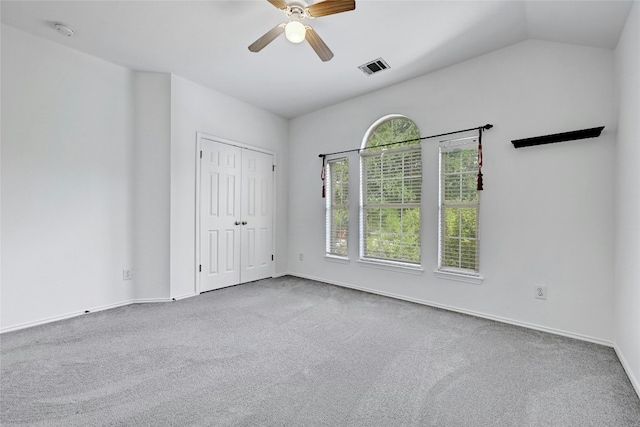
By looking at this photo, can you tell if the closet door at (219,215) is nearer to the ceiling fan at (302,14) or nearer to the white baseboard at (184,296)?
the white baseboard at (184,296)

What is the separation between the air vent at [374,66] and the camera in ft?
10.3

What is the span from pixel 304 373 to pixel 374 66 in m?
3.18

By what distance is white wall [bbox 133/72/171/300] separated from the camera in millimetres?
3469

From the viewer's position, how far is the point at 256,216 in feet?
14.9

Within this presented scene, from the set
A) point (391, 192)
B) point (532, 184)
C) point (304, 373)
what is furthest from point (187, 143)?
point (532, 184)

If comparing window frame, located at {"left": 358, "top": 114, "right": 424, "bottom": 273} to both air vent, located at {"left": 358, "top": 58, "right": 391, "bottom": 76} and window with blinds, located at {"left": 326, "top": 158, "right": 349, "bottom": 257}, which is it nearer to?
window with blinds, located at {"left": 326, "top": 158, "right": 349, "bottom": 257}

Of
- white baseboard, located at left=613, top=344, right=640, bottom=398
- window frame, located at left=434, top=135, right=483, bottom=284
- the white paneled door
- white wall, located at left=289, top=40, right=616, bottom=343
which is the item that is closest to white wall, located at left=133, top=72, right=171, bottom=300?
the white paneled door

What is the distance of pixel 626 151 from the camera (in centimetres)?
206

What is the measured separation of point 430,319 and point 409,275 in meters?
0.69

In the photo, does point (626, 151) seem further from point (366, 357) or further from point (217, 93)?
point (217, 93)

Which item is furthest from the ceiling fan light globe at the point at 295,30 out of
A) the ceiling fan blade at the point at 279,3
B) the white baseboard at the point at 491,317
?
the white baseboard at the point at 491,317

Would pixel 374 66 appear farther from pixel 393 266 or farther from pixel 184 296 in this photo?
pixel 184 296

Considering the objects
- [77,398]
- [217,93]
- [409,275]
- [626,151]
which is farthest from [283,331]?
[217,93]

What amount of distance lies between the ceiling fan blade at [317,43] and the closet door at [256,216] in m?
2.24
